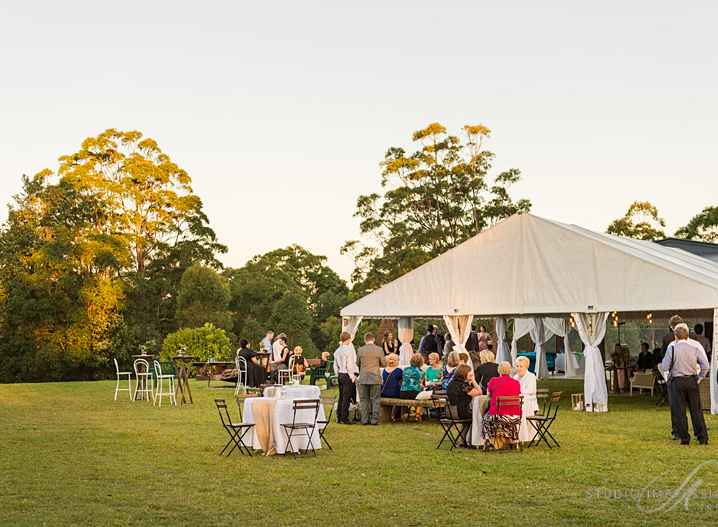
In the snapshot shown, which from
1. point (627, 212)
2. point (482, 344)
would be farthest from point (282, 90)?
point (627, 212)

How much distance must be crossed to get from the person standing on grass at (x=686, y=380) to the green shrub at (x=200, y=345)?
19.5 metres

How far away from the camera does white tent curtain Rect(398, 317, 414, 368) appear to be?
23.2 metres

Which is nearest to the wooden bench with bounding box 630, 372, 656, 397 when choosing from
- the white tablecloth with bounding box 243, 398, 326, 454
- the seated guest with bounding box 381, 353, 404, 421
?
the seated guest with bounding box 381, 353, 404, 421

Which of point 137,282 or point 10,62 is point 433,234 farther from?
point 10,62

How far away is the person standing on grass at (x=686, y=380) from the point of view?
1103 centimetres

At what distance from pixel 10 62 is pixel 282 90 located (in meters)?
7.67

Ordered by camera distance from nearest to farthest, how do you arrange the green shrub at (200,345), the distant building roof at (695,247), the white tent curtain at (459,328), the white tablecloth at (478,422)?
the white tablecloth at (478,422), the white tent curtain at (459,328), the green shrub at (200,345), the distant building roof at (695,247)

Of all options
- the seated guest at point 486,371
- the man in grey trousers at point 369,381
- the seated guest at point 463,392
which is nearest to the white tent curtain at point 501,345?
the man in grey trousers at point 369,381

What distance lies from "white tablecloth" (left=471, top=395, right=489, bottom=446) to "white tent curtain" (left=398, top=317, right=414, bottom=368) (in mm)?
12168

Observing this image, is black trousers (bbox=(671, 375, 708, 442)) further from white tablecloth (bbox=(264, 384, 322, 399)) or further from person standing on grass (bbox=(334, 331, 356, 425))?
person standing on grass (bbox=(334, 331, 356, 425))

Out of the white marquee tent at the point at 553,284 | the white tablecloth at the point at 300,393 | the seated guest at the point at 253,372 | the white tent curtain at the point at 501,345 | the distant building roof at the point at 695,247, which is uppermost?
the distant building roof at the point at 695,247

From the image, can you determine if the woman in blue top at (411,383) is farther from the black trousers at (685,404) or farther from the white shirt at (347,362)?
the black trousers at (685,404)

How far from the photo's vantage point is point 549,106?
24.5m

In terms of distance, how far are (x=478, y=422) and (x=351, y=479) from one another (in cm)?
279
